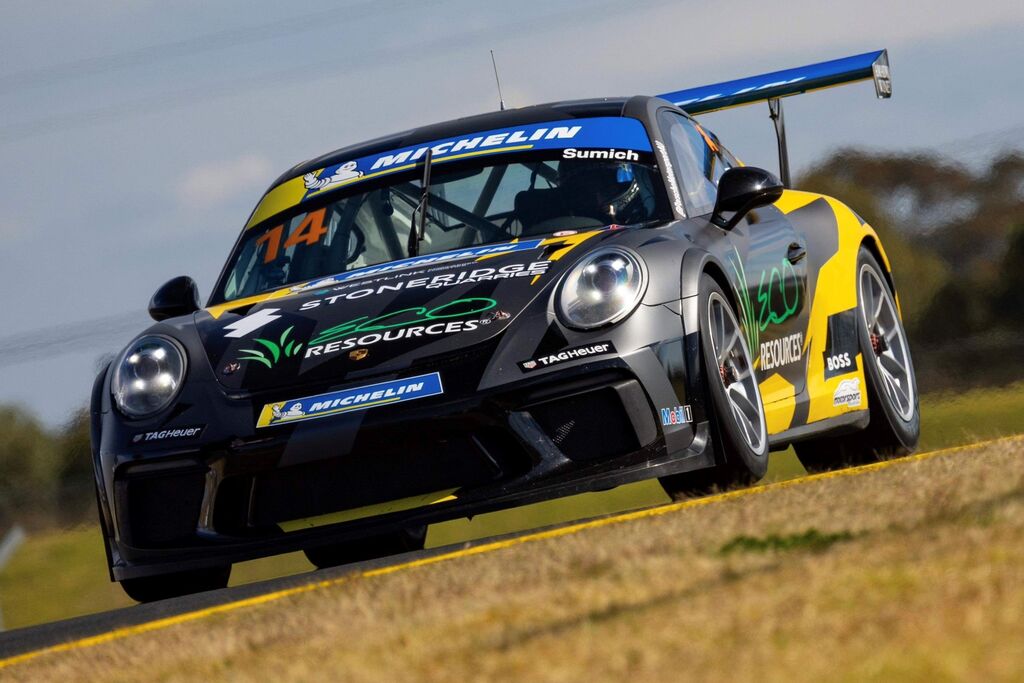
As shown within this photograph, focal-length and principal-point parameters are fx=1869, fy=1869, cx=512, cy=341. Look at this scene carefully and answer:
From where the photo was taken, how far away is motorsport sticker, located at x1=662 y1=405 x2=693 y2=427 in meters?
5.36

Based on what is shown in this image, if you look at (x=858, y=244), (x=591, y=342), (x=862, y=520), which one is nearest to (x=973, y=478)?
(x=862, y=520)

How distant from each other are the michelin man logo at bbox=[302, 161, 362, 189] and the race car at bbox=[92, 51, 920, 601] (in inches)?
8.4

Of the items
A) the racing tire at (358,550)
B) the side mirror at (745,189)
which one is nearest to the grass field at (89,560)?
the racing tire at (358,550)

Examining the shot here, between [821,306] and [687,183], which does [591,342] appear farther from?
[821,306]

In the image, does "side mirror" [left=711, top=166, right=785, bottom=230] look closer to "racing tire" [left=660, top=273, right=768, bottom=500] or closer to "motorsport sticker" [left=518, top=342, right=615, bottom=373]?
"racing tire" [left=660, top=273, right=768, bottom=500]

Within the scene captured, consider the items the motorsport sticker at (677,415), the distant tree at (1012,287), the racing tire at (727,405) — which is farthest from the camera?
the distant tree at (1012,287)

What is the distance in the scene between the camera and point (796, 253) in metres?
7.04

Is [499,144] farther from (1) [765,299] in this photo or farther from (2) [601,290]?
(2) [601,290]

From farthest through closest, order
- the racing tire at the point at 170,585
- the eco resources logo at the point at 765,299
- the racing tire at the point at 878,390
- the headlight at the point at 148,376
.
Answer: the racing tire at the point at 878,390, the eco resources logo at the point at 765,299, the racing tire at the point at 170,585, the headlight at the point at 148,376

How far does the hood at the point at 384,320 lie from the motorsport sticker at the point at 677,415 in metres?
0.49

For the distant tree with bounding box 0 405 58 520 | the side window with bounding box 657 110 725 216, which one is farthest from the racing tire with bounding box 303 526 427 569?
the distant tree with bounding box 0 405 58 520

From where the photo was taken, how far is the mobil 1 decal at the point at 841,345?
7.07m

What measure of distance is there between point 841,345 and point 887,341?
27.5 inches

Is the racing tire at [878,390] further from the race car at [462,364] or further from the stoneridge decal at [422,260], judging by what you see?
the stoneridge decal at [422,260]
